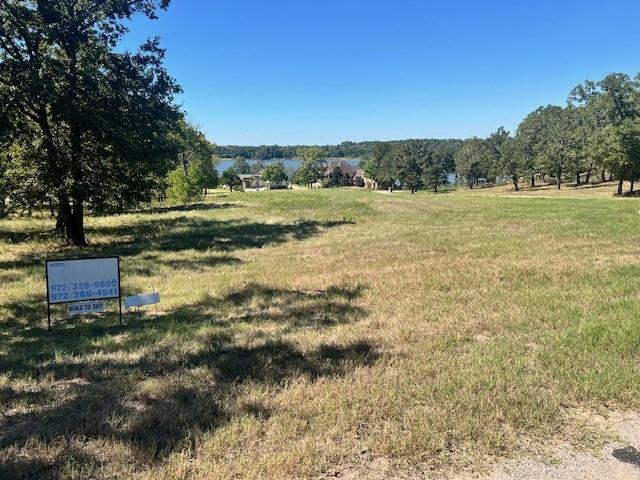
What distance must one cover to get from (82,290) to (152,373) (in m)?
2.74

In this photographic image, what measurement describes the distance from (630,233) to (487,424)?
14122 millimetres

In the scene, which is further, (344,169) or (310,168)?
(344,169)

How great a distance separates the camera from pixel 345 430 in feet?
12.2

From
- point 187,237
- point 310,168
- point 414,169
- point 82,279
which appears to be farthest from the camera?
point 310,168

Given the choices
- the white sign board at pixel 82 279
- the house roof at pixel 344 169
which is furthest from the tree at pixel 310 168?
the white sign board at pixel 82 279

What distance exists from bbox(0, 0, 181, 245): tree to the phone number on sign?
11046 mm

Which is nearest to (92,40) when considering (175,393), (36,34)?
(36,34)

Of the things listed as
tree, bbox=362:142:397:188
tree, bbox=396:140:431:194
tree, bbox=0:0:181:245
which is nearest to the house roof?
tree, bbox=362:142:397:188

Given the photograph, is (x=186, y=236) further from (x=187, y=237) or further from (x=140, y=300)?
(x=140, y=300)

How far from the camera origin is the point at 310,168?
437 ft

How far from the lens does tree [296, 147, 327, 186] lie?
133000 millimetres

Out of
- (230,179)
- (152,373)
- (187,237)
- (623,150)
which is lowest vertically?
(187,237)

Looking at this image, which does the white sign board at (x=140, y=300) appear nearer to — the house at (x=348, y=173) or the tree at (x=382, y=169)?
the tree at (x=382, y=169)

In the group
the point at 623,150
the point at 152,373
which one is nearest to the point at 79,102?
the point at 152,373
